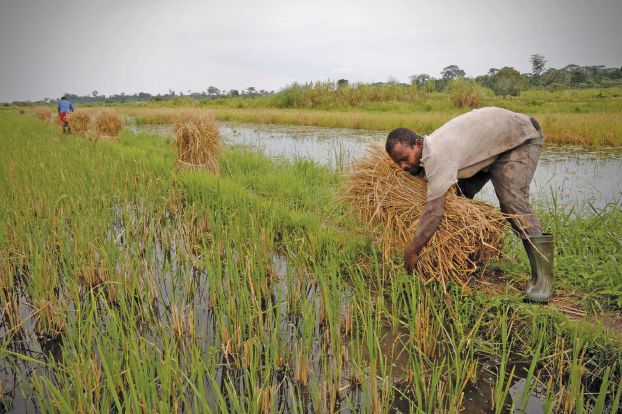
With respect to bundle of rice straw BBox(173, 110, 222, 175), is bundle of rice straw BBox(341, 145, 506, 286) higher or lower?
lower

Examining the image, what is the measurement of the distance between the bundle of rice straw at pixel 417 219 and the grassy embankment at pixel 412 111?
299 inches

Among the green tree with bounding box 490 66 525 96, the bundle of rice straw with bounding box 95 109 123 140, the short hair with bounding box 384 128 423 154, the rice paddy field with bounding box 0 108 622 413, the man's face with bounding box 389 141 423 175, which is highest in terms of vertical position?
the green tree with bounding box 490 66 525 96


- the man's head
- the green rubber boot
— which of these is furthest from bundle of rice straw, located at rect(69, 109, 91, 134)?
the green rubber boot

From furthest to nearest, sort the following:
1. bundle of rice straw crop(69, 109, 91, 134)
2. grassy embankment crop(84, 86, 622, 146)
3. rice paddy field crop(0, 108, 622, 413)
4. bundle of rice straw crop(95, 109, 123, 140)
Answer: bundle of rice straw crop(69, 109, 91, 134)
bundle of rice straw crop(95, 109, 123, 140)
grassy embankment crop(84, 86, 622, 146)
rice paddy field crop(0, 108, 622, 413)

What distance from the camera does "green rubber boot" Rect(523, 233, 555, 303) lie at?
2.55 m

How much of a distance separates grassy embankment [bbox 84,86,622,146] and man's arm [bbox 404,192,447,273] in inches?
319

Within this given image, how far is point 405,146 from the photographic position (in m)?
2.52

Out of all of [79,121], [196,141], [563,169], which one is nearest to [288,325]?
[196,141]

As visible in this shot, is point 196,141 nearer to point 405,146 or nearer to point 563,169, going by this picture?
point 405,146

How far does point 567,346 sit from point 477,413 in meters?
0.84

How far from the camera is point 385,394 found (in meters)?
1.84

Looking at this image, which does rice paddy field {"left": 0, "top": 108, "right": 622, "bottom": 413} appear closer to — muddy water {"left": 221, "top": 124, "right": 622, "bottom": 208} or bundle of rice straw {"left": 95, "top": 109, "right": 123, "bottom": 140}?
muddy water {"left": 221, "top": 124, "right": 622, "bottom": 208}

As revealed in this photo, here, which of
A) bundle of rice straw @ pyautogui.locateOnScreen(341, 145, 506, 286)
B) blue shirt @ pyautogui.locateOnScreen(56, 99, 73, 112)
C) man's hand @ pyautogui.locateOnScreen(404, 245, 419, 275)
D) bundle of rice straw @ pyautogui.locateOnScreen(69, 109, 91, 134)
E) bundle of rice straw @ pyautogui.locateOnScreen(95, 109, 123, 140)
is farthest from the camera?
blue shirt @ pyautogui.locateOnScreen(56, 99, 73, 112)

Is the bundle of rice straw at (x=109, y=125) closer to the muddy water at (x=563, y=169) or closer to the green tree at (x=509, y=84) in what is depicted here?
the muddy water at (x=563, y=169)
